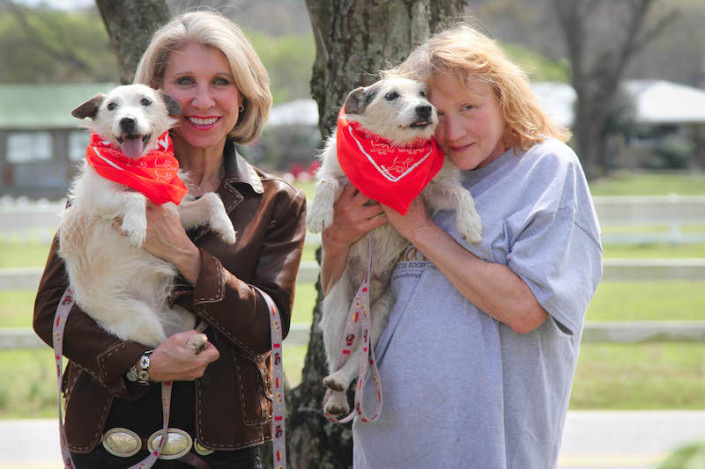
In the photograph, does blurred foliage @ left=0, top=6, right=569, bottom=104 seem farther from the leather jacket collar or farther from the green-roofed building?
the leather jacket collar

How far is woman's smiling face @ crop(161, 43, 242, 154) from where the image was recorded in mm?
2787

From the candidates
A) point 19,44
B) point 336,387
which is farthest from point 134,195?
point 19,44

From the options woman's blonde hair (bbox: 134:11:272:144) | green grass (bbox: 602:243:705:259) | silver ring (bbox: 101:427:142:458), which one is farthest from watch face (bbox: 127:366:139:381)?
green grass (bbox: 602:243:705:259)

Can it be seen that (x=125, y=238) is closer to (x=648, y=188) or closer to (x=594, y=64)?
(x=648, y=188)

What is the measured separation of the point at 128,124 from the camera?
111 inches

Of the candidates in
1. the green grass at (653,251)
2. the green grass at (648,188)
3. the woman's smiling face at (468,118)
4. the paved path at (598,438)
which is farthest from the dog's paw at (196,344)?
the green grass at (648,188)

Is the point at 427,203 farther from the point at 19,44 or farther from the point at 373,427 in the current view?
the point at 19,44

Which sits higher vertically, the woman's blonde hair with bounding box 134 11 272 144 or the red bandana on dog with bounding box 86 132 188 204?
the woman's blonde hair with bounding box 134 11 272 144

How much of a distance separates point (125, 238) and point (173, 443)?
0.78m

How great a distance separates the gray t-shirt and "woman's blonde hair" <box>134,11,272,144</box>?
934mm

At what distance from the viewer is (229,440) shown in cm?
261

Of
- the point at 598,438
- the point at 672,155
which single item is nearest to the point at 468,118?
the point at 598,438

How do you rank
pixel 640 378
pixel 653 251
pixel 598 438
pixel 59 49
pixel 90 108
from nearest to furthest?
1. pixel 90 108
2. pixel 598 438
3. pixel 640 378
4. pixel 653 251
5. pixel 59 49

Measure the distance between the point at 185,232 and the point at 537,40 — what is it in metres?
58.0
